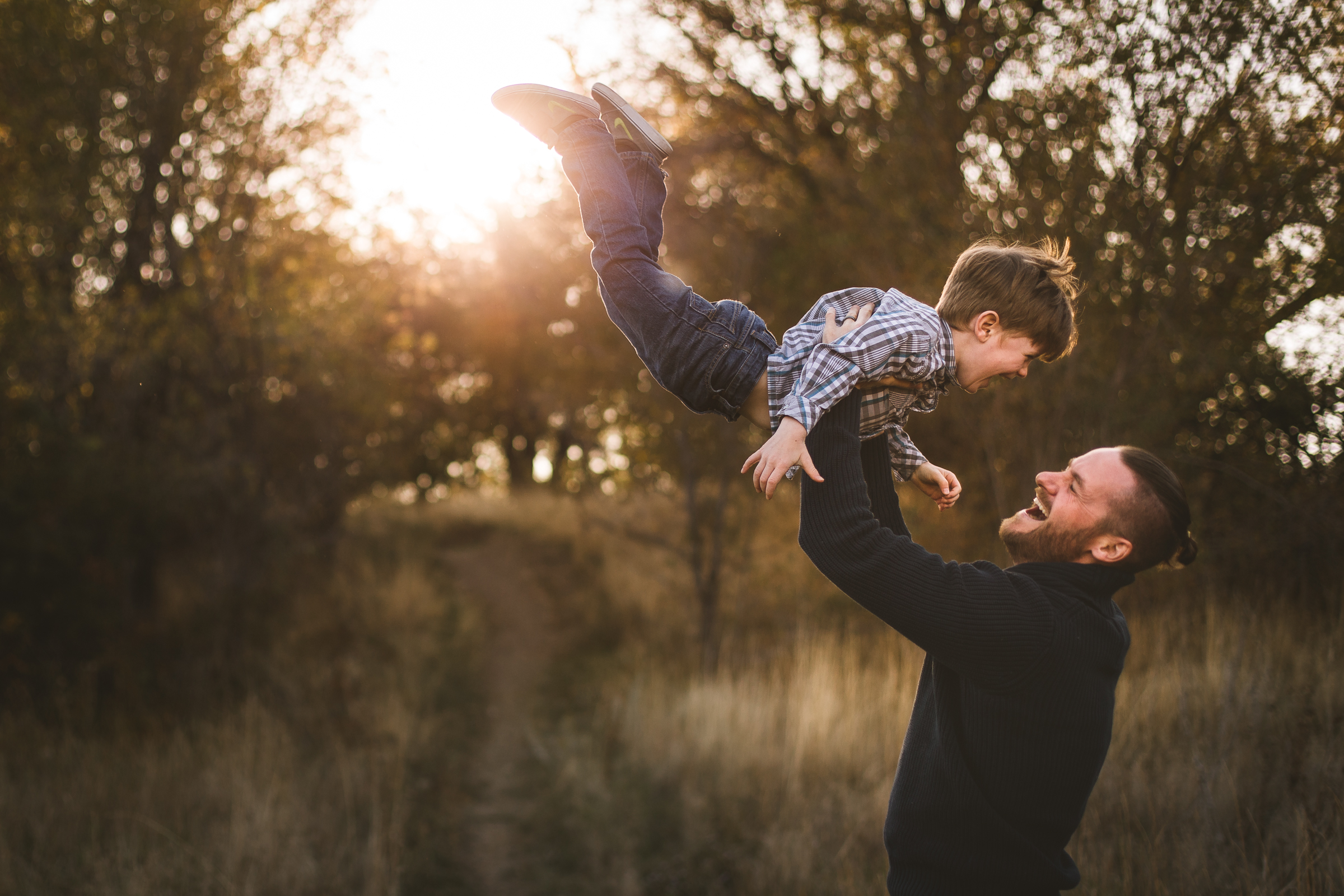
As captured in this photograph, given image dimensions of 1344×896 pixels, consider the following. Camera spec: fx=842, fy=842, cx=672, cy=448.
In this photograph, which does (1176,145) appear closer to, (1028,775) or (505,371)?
(1028,775)

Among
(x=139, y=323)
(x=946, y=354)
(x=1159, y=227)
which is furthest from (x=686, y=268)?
(x=946, y=354)

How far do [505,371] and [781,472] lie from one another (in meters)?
18.3

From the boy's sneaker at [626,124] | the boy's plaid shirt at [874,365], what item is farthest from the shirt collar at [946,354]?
the boy's sneaker at [626,124]

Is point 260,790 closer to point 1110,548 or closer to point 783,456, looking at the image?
point 783,456

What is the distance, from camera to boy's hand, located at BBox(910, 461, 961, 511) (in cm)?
241

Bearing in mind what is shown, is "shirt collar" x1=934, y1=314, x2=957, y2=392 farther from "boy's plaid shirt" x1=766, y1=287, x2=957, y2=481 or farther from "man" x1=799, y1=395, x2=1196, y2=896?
"man" x1=799, y1=395, x2=1196, y2=896

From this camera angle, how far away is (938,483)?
2.45 meters

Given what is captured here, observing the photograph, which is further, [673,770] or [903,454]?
[673,770]

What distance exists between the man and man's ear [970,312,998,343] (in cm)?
43

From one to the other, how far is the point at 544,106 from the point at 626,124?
25cm

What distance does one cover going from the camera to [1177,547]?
202cm

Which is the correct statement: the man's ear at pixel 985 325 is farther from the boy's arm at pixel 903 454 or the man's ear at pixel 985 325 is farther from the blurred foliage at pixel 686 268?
the blurred foliage at pixel 686 268

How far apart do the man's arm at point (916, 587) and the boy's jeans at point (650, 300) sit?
0.55 m

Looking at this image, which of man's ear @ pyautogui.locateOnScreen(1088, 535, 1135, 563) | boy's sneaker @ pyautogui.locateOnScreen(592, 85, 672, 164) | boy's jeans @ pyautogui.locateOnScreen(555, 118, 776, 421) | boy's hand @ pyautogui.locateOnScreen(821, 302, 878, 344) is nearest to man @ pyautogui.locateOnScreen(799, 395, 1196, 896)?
man's ear @ pyautogui.locateOnScreen(1088, 535, 1135, 563)
